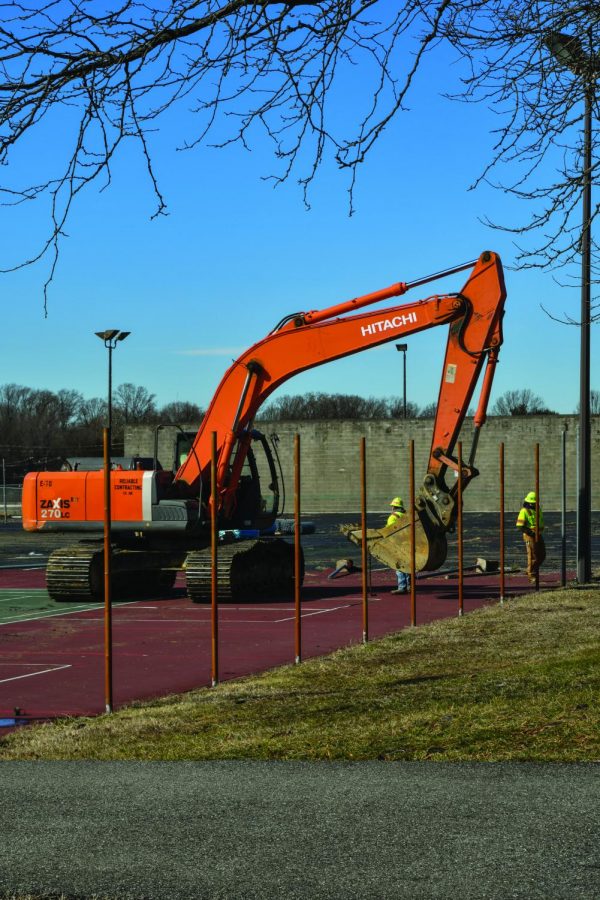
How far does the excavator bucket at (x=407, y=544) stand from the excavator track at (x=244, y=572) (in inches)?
84.0

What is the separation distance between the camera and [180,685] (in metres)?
13.0

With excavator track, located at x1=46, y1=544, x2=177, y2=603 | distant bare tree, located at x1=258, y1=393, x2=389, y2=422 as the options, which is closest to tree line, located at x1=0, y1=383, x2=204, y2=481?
distant bare tree, located at x1=258, y1=393, x2=389, y2=422

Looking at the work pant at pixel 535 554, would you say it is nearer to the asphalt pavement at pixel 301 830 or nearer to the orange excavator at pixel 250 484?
the orange excavator at pixel 250 484

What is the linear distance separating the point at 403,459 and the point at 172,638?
44.6m

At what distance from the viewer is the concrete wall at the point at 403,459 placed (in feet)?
194

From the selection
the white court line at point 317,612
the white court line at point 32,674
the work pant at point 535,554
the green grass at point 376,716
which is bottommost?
the white court line at point 32,674

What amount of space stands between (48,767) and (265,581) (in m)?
15.0

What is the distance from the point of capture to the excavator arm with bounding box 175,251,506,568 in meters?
20.1

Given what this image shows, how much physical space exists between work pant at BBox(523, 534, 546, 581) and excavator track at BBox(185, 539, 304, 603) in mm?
4614

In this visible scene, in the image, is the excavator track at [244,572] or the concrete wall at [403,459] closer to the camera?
the excavator track at [244,572]

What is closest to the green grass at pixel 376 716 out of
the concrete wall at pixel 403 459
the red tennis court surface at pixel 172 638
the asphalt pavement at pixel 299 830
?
the asphalt pavement at pixel 299 830

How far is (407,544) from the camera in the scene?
791 inches

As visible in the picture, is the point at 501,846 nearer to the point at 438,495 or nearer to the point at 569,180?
the point at 569,180

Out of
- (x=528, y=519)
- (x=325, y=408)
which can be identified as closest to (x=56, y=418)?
(x=325, y=408)
